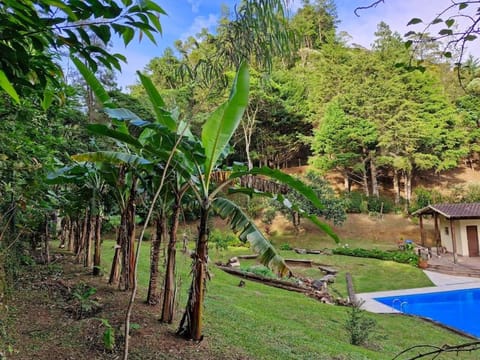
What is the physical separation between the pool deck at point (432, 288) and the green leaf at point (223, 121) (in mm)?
7673

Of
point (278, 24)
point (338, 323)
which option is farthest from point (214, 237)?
point (278, 24)

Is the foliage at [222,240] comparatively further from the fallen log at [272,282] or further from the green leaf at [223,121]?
the green leaf at [223,121]

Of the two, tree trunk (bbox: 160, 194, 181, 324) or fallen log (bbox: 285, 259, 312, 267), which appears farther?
fallen log (bbox: 285, 259, 312, 267)

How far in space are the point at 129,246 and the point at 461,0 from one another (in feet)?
15.6

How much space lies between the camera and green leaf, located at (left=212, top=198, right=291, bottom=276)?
3357 millimetres

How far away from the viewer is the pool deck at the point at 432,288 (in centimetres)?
939

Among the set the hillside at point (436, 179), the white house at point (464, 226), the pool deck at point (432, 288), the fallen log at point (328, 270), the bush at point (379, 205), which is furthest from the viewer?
the hillside at point (436, 179)

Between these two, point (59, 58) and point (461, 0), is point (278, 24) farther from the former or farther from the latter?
point (59, 58)

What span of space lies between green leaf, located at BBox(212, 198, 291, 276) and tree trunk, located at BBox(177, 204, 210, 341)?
8.7 inches

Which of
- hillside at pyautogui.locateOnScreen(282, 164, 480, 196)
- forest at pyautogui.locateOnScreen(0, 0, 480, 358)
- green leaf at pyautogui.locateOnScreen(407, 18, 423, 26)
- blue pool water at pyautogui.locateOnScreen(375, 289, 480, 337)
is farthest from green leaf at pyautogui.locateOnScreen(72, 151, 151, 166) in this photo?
hillside at pyautogui.locateOnScreen(282, 164, 480, 196)

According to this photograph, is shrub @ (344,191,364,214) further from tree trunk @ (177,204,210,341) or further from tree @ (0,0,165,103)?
tree @ (0,0,165,103)

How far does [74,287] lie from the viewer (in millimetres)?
5531

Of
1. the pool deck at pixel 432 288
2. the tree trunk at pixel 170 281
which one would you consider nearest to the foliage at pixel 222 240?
the pool deck at pixel 432 288

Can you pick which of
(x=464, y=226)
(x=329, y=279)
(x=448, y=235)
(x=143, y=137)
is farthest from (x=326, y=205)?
(x=143, y=137)
